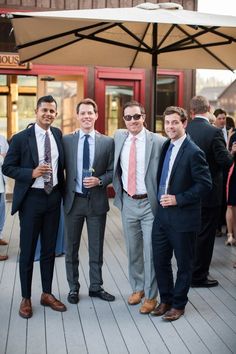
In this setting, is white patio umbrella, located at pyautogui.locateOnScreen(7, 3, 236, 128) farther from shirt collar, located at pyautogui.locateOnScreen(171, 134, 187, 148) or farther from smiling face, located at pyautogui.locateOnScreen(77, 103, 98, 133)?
shirt collar, located at pyautogui.locateOnScreen(171, 134, 187, 148)

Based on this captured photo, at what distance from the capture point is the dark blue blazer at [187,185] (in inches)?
159

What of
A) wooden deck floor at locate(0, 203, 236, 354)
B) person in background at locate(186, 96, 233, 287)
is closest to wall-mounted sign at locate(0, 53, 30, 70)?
wooden deck floor at locate(0, 203, 236, 354)

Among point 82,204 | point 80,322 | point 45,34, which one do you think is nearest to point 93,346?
point 80,322

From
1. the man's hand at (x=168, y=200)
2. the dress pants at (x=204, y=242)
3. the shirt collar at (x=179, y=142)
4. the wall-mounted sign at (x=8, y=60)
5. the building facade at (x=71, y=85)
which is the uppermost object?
the wall-mounted sign at (x=8, y=60)

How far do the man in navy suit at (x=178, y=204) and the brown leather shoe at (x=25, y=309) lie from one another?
107 cm

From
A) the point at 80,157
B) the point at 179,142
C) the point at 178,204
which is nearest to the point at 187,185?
the point at 178,204

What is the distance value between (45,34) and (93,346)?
359 centimetres

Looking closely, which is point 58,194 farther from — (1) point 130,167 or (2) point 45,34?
(2) point 45,34

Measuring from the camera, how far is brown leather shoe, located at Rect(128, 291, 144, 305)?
15.0 feet

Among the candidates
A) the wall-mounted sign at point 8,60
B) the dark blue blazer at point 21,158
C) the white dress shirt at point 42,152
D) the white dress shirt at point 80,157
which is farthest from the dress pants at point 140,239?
the wall-mounted sign at point 8,60

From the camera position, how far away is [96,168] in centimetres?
448

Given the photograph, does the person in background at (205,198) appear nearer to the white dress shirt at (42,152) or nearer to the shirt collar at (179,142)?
the shirt collar at (179,142)

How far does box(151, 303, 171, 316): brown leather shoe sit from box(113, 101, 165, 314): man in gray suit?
0.06 metres

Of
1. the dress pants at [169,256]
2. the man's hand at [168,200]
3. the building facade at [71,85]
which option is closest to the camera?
the man's hand at [168,200]
